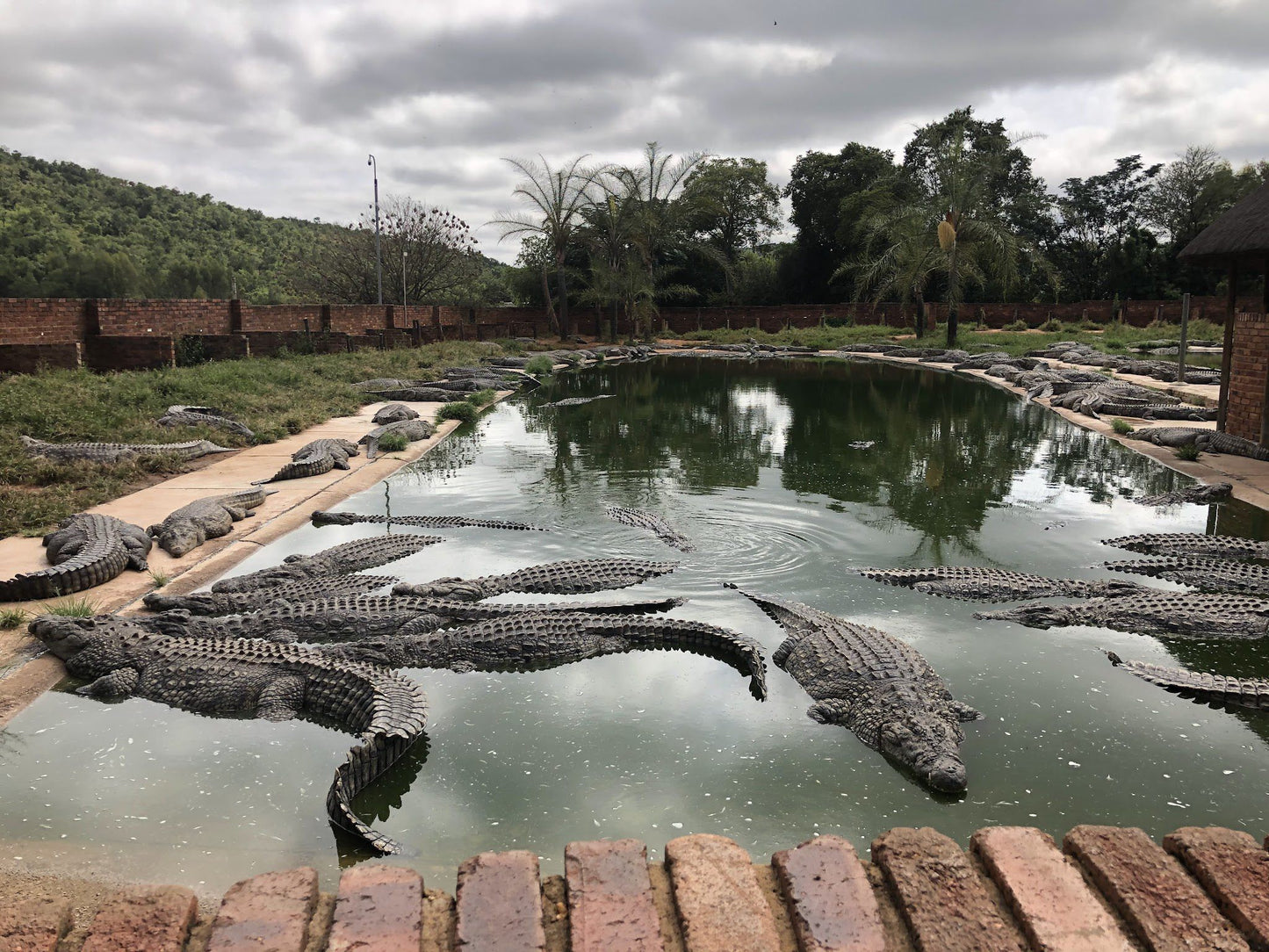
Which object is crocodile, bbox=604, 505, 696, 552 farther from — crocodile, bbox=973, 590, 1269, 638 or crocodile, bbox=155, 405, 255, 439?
crocodile, bbox=155, 405, 255, 439

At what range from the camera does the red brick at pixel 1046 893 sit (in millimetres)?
2199

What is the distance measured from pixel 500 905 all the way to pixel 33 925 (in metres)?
1.20

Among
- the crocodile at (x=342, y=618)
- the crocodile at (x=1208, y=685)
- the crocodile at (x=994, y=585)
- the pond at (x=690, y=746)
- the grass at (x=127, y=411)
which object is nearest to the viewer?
the pond at (x=690, y=746)

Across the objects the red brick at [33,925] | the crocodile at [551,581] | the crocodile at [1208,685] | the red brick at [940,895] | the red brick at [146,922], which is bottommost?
the crocodile at [1208,685]

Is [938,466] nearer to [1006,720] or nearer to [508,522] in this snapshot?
[508,522]

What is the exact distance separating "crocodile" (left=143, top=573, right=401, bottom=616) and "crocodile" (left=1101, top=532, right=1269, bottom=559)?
18.9ft

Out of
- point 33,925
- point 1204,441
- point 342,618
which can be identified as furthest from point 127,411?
point 1204,441

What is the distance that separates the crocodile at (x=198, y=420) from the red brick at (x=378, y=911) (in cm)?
991

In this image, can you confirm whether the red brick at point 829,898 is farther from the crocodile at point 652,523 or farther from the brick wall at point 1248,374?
the brick wall at point 1248,374

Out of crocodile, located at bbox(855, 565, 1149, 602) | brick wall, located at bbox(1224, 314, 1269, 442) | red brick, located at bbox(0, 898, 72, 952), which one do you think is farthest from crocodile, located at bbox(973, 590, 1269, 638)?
brick wall, located at bbox(1224, 314, 1269, 442)

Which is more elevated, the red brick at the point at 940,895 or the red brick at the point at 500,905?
the red brick at the point at 940,895

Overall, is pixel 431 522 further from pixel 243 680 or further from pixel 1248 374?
pixel 1248 374

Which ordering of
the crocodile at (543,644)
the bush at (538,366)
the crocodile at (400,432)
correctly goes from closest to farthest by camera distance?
1. the crocodile at (543,644)
2. the crocodile at (400,432)
3. the bush at (538,366)

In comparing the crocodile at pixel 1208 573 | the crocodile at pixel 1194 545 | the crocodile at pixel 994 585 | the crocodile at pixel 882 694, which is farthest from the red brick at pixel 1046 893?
the crocodile at pixel 1194 545
